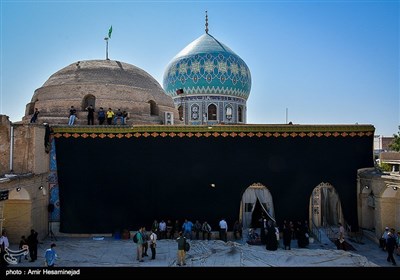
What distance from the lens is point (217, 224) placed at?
46.6 feet

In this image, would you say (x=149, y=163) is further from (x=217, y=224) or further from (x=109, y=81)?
(x=109, y=81)

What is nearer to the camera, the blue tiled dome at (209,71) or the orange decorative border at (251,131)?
the orange decorative border at (251,131)

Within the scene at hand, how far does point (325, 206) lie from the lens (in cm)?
1450

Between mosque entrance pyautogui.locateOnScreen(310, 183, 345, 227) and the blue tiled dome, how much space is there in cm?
1409

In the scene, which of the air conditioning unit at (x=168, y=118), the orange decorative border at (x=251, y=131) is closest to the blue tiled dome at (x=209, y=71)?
the air conditioning unit at (x=168, y=118)

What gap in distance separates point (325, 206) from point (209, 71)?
580 inches

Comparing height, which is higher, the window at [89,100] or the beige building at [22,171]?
the window at [89,100]

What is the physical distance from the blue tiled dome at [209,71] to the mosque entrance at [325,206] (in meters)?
14.1

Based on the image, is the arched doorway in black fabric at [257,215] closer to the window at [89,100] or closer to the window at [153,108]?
the window at [153,108]

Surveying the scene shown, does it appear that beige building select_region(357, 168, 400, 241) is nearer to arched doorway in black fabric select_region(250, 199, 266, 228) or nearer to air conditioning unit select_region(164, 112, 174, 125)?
arched doorway in black fabric select_region(250, 199, 266, 228)

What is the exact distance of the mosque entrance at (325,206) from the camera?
14336 millimetres

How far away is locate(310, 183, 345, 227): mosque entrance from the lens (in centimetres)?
1434
